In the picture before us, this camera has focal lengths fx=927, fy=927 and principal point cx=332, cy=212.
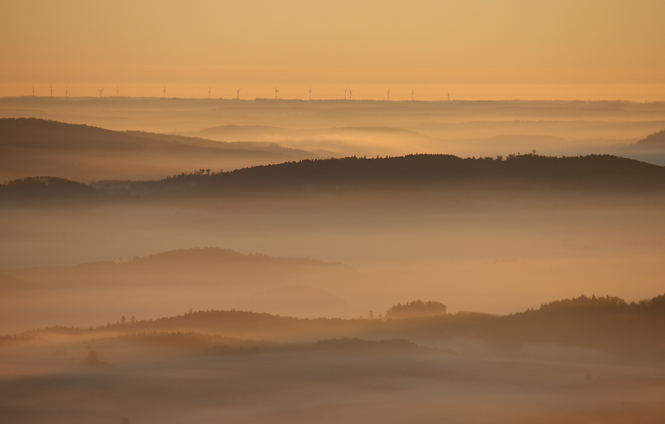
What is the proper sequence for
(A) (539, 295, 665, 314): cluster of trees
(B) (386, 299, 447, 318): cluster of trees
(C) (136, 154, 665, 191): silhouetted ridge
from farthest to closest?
(C) (136, 154, 665, 191): silhouetted ridge, (B) (386, 299, 447, 318): cluster of trees, (A) (539, 295, 665, 314): cluster of trees

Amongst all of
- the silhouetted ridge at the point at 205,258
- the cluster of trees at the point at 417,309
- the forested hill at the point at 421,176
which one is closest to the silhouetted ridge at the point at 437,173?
the forested hill at the point at 421,176

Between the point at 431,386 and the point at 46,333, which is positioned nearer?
the point at 431,386

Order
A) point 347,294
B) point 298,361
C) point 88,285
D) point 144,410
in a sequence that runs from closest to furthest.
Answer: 1. point 144,410
2. point 298,361
3. point 347,294
4. point 88,285

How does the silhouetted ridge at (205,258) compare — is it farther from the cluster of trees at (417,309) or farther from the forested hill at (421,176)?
the cluster of trees at (417,309)

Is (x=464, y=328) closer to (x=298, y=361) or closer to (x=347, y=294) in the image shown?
(x=298, y=361)

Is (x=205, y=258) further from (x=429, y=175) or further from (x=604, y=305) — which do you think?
(x=604, y=305)

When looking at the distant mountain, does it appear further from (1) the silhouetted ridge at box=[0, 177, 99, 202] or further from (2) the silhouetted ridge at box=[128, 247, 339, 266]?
(1) the silhouetted ridge at box=[0, 177, 99, 202]

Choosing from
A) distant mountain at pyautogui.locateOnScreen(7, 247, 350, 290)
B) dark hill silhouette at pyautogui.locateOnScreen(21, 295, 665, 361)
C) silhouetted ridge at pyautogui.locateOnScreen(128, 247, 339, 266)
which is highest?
silhouetted ridge at pyautogui.locateOnScreen(128, 247, 339, 266)

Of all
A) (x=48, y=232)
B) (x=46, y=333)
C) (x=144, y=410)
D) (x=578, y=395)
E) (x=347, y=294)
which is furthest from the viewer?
(x=48, y=232)

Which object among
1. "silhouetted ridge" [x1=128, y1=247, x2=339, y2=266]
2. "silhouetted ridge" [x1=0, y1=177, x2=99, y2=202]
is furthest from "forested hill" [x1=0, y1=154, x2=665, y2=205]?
"silhouetted ridge" [x1=128, y1=247, x2=339, y2=266]

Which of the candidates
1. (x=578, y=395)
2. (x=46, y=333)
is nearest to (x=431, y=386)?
(x=578, y=395)
